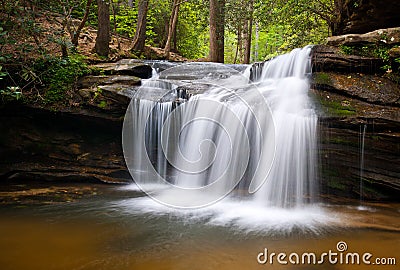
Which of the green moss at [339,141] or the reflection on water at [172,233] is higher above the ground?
the green moss at [339,141]

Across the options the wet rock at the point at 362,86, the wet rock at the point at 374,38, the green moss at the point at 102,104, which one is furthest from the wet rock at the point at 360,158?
the green moss at the point at 102,104

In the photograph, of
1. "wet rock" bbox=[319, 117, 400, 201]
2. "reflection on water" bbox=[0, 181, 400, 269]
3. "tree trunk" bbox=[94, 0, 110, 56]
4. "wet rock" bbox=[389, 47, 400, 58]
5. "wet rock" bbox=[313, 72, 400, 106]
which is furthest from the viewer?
"tree trunk" bbox=[94, 0, 110, 56]

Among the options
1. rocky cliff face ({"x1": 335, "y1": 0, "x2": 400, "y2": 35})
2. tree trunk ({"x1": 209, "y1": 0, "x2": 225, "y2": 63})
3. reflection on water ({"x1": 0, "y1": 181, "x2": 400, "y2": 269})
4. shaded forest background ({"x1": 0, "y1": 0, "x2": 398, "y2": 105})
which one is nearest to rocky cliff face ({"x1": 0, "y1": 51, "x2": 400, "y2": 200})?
reflection on water ({"x1": 0, "y1": 181, "x2": 400, "y2": 269})

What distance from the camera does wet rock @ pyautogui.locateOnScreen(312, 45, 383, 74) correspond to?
625cm

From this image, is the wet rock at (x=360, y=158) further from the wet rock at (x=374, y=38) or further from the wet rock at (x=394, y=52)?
the wet rock at (x=374, y=38)

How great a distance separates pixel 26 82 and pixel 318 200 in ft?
23.0

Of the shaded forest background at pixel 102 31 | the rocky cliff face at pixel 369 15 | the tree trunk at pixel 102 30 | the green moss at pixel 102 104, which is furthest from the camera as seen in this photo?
the tree trunk at pixel 102 30

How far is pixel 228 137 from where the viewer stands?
21.0ft

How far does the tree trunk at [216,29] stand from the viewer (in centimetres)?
1288

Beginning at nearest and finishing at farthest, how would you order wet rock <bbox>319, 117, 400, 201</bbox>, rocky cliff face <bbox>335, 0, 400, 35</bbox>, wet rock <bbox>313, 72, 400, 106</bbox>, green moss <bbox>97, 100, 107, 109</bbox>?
wet rock <bbox>319, 117, 400, 201</bbox> < wet rock <bbox>313, 72, 400, 106</bbox> < green moss <bbox>97, 100, 107, 109</bbox> < rocky cliff face <bbox>335, 0, 400, 35</bbox>

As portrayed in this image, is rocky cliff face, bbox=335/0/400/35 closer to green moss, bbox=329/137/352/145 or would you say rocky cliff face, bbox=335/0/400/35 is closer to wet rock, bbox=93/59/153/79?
green moss, bbox=329/137/352/145

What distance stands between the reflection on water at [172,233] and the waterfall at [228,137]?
696 millimetres

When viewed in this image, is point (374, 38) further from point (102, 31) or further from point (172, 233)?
point (102, 31)

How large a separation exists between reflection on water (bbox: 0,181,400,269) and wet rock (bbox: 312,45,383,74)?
286cm
